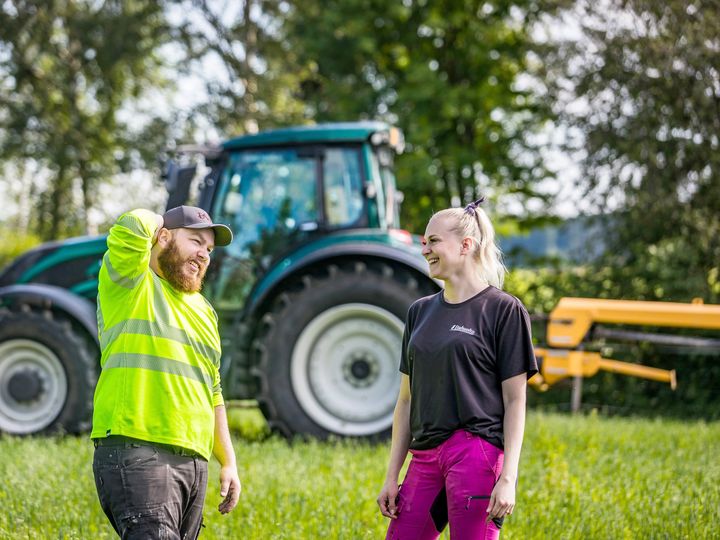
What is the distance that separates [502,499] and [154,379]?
1090mm

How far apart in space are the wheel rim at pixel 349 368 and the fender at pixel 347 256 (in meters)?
0.39

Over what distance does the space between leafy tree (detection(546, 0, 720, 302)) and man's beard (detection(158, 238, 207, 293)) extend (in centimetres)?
910

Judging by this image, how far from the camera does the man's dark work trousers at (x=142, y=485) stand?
247cm

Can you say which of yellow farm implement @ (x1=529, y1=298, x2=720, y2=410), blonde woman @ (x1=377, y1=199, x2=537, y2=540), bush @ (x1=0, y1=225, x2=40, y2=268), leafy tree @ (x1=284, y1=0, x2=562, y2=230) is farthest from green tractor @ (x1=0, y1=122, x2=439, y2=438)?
bush @ (x1=0, y1=225, x2=40, y2=268)

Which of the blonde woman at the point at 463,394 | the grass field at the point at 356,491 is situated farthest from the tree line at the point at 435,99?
the blonde woman at the point at 463,394

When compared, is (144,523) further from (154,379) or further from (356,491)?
(356,491)

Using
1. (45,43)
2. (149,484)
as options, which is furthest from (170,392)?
(45,43)

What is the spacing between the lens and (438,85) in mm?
15359

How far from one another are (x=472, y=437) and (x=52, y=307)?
5.12 m

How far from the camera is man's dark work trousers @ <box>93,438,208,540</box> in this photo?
2.47 metres

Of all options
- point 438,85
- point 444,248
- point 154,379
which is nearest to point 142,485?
point 154,379

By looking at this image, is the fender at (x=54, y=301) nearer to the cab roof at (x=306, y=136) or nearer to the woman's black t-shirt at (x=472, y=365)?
the cab roof at (x=306, y=136)

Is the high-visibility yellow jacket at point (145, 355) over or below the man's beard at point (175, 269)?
below

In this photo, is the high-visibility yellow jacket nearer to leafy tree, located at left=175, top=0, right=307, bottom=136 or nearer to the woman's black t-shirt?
the woman's black t-shirt
